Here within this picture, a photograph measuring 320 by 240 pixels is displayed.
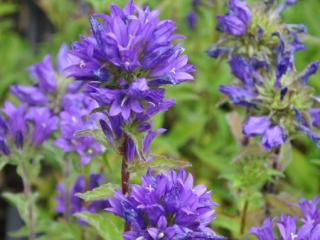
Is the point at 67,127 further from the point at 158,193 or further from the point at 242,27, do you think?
the point at 158,193

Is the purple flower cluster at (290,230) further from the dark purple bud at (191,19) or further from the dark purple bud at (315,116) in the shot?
the dark purple bud at (191,19)

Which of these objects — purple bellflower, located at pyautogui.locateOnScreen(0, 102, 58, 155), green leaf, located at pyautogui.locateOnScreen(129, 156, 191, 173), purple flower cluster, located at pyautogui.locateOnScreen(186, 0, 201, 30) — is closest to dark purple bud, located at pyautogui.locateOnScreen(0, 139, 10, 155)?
purple bellflower, located at pyautogui.locateOnScreen(0, 102, 58, 155)

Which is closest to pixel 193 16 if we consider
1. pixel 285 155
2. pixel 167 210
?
pixel 285 155

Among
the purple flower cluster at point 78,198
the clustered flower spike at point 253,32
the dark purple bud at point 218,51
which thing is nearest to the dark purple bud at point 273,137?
the clustered flower spike at point 253,32

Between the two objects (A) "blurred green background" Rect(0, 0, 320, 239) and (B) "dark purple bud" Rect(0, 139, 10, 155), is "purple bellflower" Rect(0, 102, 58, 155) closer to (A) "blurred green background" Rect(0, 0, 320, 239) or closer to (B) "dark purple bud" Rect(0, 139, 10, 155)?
(B) "dark purple bud" Rect(0, 139, 10, 155)

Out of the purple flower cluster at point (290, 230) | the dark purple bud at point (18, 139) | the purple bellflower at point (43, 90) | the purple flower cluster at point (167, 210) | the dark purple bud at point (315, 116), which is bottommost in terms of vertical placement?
the purple flower cluster at point (290, 230)

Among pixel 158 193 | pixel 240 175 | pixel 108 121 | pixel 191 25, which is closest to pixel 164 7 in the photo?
pixel 191 25
